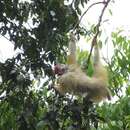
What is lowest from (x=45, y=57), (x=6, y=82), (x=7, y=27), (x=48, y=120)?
(x=48, y=120)

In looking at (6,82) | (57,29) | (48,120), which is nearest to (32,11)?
(57,29)

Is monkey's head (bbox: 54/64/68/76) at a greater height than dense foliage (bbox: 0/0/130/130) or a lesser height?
lesser

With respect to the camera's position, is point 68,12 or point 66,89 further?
point 68,12

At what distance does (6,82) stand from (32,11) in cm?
48

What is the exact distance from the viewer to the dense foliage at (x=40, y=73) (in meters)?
2.05

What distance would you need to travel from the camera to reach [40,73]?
2654 millimetres

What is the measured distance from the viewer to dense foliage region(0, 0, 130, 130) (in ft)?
6.72

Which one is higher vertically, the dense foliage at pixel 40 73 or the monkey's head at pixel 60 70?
the dense foliage at pixel 40 73

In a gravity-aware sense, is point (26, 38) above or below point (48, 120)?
above

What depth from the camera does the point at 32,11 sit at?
2.77 metres

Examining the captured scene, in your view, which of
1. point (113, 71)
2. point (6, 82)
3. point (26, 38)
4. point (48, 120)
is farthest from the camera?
point (113, 71)

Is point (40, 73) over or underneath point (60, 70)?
over

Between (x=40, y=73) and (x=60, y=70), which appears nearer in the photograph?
(x=60, y=70)

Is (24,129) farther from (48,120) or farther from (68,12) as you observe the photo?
(68,12)
